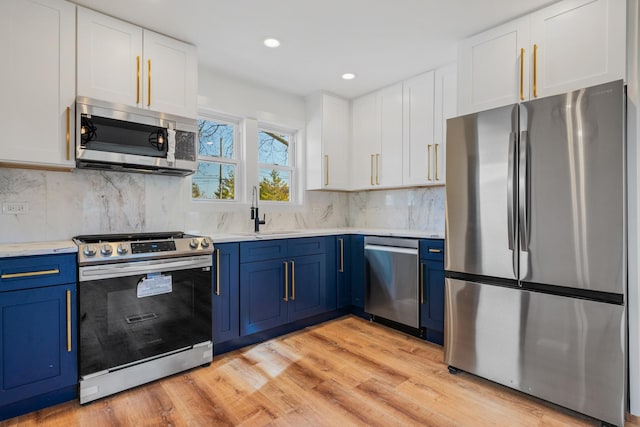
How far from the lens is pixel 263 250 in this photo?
9.37ft

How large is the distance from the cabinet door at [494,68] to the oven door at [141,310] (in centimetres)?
231

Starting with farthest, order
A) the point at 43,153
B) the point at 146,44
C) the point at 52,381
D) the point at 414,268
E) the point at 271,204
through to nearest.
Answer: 1. the point at 271,204
2. the point at 414,268
3. the point at 146,44
4. the point at 43,153
5. the point at 52,381

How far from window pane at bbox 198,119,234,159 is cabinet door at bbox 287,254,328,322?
135 centimetres

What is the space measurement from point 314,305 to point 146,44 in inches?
103

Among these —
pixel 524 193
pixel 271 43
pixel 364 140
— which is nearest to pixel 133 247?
pixel 271 43

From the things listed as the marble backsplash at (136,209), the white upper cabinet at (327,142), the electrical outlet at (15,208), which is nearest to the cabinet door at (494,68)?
the marble backsplash at (136,209)

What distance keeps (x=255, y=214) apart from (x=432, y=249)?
5.70ft

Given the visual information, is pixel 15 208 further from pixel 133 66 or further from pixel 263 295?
A: pixel 263 295

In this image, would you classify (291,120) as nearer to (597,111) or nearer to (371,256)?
(371,256)

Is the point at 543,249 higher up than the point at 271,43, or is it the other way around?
the point at 271,43

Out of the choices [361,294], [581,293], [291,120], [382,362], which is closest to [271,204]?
[291,120]

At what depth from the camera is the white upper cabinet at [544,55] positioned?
6.32ft

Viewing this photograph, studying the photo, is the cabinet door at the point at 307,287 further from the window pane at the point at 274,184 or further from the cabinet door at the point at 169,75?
the cabinet door at the point at 169,75

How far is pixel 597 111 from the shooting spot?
69.1 inches
